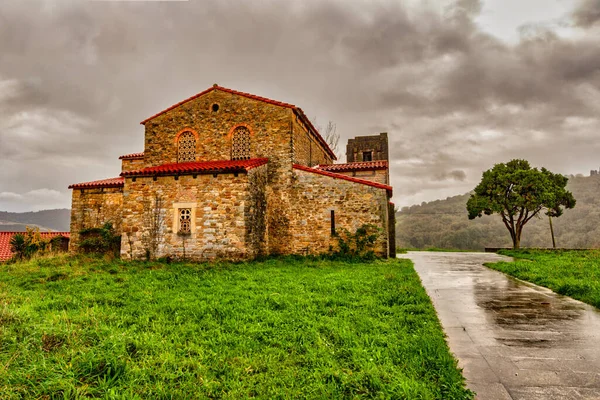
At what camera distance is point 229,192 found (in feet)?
43.3

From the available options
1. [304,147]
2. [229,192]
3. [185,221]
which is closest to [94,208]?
[185,221]

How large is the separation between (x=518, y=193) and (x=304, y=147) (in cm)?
1965

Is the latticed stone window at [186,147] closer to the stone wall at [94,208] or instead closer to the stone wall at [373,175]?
the stone wall at [94,208]

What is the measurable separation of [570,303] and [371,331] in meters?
4.79

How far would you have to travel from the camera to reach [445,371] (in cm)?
335

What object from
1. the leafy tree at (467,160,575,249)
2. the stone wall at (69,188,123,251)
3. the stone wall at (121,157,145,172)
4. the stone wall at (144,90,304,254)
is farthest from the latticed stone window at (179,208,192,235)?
the leafy tree at (467,160,575,249)

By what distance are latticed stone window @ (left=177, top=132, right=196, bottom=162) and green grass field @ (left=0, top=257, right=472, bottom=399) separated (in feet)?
30.1

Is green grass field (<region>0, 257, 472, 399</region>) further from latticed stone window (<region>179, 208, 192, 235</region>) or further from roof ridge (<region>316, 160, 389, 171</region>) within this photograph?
roof ridge (<region>316, 160, 389, 171</region>)

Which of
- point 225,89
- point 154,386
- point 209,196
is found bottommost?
point 154,386

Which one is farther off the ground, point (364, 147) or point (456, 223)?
point (364, 147)

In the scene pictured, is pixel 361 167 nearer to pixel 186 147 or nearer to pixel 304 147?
pixel 304 147

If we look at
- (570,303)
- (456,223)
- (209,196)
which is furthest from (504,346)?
(456,223)

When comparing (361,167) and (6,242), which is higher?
(361,167)

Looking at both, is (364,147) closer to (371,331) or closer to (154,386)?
(371,331)
